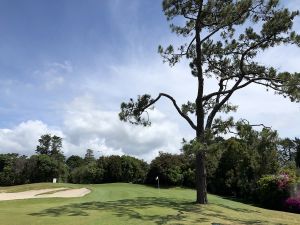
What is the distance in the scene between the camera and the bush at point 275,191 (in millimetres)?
30609

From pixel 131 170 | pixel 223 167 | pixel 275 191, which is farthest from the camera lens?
pixel 131 170

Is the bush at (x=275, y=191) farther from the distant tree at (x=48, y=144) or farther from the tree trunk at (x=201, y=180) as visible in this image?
the distant tree at (x=48, y=144)

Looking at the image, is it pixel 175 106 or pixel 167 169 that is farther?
pixel 167 169

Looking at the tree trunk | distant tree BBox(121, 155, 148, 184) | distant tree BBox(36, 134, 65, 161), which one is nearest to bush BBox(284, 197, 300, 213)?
Result: the tree trunk

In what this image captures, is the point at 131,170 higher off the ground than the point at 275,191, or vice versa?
the point at 131,170

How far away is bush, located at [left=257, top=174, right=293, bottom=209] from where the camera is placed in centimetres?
3061

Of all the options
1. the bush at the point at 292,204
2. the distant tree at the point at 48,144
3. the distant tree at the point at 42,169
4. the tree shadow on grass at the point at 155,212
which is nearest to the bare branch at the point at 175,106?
the tree shadow on grass at the point at 155,212

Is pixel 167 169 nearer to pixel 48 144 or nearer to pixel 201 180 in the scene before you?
pixel 201 180

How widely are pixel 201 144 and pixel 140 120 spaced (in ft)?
18.8

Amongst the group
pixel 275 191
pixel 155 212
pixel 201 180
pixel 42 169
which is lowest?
pixel 155 212

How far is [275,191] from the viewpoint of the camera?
31359 mm

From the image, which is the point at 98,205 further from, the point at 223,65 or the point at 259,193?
the point at 259,193

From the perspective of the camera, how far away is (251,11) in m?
23.0

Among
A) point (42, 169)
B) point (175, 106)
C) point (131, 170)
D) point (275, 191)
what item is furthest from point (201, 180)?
point (42, 169)
